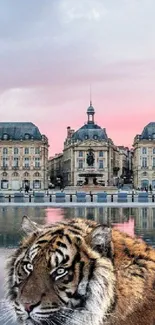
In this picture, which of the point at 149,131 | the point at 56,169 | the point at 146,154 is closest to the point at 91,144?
the point at 146,154

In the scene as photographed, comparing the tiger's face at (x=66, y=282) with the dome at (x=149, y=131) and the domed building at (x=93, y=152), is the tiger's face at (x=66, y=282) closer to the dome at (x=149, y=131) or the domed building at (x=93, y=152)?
the domed building at (x=93, y=152)

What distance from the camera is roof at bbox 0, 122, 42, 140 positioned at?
11994cm

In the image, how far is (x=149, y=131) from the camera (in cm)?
12275

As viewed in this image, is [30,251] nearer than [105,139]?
Yes

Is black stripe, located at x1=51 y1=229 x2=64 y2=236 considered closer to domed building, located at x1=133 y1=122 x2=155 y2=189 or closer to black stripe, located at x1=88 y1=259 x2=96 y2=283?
black stripe, located at x1=88 y1=259 x2=96 y2=283

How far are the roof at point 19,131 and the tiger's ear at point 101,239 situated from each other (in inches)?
4623

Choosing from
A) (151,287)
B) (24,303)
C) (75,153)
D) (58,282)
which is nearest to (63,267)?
(58,282)

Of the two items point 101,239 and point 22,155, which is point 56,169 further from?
point 101,239

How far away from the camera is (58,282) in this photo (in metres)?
2.64

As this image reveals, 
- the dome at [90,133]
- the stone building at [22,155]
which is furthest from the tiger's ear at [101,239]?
the dome at [90,133]

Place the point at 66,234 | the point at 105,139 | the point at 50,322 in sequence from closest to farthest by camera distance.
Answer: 1. the point at 50,322
2. the point at 66,234
3. the point at 105,139

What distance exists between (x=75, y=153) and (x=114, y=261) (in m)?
122

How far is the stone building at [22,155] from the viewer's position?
119 m

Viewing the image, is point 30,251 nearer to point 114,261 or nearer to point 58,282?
point 58,282
